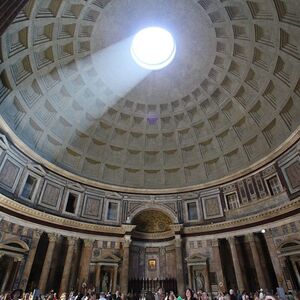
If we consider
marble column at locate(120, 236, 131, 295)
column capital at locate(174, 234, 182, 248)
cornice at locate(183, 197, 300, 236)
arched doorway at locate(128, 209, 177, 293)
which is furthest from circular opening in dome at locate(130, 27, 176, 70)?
marble column at locate(120, 236, 131, 295)

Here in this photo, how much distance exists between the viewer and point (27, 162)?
1902cm

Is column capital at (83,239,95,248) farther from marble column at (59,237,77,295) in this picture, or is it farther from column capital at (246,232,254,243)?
column capital at (246,232,254,243)

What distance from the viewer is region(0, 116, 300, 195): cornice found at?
58.1 feet

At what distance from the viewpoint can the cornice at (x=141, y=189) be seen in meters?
17.7

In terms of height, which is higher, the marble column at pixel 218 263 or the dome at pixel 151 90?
the dome at pixel 151 90

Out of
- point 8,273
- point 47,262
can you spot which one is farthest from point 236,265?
point 8,273

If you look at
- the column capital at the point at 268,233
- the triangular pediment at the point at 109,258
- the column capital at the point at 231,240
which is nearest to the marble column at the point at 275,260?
the column capital at the point at 268,233

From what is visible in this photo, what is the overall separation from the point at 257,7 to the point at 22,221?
80.7ft

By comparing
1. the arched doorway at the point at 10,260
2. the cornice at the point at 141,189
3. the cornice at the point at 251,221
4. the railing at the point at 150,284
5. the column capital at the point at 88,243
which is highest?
the cornice at the point at 141,189

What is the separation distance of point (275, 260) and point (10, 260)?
19.6 metres

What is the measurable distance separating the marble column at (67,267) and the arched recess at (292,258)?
1662 cm

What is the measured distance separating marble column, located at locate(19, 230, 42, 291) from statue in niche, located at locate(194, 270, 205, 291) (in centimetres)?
1373

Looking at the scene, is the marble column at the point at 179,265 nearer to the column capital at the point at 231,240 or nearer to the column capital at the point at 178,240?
the column capital at the point at 178,240

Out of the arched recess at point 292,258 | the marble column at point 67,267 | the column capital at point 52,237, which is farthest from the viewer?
Result: the column capital at point 52,237
